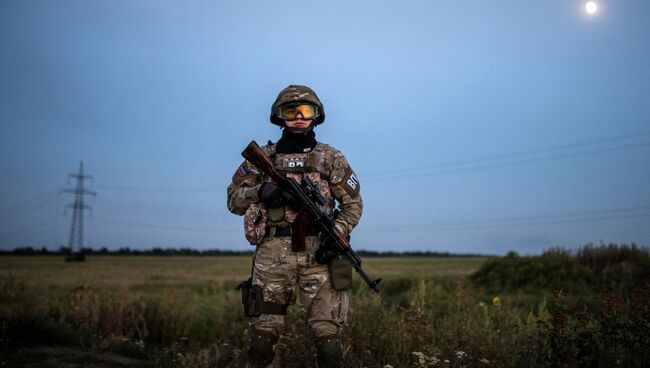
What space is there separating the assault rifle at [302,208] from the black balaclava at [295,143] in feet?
1.10

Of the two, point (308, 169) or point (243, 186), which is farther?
point (243, 186)

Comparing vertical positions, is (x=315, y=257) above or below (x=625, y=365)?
above

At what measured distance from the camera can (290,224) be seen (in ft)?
16.0

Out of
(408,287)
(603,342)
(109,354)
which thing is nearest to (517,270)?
(408,287)

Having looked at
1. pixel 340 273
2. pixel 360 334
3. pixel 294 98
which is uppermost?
pixel 294 98

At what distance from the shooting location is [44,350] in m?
6.90

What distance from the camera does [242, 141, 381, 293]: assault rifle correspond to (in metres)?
4.76

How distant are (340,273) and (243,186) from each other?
4.16 feet

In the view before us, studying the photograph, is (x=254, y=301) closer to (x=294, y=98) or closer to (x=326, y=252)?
(x=326, y=252)

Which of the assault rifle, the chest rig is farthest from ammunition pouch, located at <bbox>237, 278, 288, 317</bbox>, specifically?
the chest rig

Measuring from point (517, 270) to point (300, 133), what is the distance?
1300 cm

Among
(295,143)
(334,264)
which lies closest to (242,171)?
(295,143)

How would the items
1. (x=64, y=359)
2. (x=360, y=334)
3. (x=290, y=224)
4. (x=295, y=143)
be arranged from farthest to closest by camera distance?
(x=360, y=334) < (x=64, y=359) < (x=295, y=143) < (x=290, y=224)

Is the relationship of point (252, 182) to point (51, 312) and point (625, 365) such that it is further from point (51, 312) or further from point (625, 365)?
point (51, 312)
